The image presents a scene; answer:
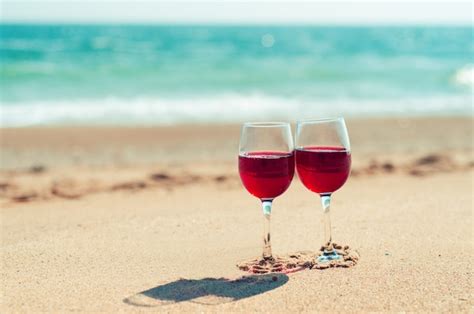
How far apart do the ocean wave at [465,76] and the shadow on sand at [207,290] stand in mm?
17883

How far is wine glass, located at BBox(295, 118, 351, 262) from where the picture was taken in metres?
2.64

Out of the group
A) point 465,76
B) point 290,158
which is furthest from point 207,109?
point 290,158

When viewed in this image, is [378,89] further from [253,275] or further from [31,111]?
[253,275]

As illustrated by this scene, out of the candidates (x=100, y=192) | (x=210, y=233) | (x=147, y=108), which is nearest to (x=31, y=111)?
(x=147, y=108)

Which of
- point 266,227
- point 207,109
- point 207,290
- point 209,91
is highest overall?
point 209,91


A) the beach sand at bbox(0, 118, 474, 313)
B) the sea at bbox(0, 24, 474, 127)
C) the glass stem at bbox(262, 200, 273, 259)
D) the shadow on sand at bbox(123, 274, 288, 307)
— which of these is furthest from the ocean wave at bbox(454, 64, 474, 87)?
the shadow on sand at bbox(123, 274, 288, 307)

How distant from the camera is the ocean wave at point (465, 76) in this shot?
787 inches

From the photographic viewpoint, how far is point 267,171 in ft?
8.52

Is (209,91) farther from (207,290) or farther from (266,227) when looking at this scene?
(207,290)

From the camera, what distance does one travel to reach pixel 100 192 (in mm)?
5461

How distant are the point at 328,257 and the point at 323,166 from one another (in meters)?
0.43

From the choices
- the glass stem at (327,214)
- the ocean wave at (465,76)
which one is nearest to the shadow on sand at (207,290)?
the glass stem at (327,214)

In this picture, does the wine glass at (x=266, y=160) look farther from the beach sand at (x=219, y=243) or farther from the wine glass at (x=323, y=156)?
the beach sand at (x=219, y=243)

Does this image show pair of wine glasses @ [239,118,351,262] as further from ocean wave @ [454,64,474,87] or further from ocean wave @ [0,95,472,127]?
ocean wave @ [454,64,474,87]
